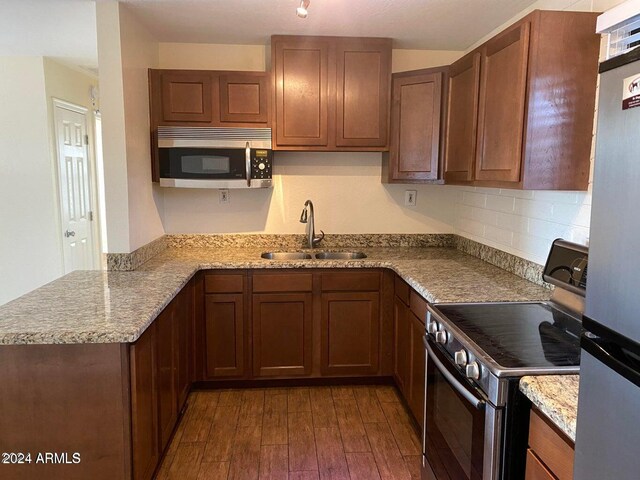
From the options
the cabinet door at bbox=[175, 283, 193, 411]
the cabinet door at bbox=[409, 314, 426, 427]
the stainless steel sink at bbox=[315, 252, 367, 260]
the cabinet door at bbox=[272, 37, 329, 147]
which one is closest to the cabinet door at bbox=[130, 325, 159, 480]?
the cabinet door at bbox=[175, 283, 193, 411]

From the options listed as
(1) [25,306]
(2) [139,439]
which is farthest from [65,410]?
(1) [25,306]

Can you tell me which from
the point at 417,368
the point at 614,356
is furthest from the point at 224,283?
the point at 614,356

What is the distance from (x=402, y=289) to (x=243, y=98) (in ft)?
5.18

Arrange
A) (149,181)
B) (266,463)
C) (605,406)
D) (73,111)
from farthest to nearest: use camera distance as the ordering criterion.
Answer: (73,111) → (149,181) → (266,463) → (605,406)

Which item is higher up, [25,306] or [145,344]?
[25,306]

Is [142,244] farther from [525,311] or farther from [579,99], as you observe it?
[579,99]

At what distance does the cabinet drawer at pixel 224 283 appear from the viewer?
2.93m

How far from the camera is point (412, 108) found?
3.06 meters

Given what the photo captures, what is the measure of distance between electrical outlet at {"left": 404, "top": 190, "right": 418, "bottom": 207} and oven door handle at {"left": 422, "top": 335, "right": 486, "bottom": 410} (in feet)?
5.56

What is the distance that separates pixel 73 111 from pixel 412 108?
3.08m

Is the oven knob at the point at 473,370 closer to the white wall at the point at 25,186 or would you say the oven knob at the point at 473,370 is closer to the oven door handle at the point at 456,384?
the oven door handle at the point at 456,384

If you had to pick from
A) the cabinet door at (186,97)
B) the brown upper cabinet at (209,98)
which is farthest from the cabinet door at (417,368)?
the cabinet door at (186,97)

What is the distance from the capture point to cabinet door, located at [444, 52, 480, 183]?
2.47 metres

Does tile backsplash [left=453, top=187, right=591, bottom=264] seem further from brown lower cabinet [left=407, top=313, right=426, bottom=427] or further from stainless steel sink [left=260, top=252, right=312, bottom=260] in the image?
stainless steel sink [left=260, top=252, right=312, bottom=260]
